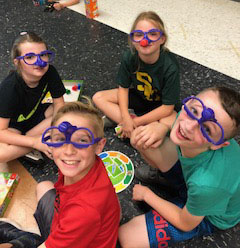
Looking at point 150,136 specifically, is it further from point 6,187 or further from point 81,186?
point 6,187

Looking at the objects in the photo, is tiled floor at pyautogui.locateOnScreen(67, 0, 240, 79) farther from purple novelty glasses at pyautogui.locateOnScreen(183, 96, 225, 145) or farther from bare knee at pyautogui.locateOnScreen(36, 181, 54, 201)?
bare knee at pyautogui.locateOnScreen(36, 181, 54, 201)

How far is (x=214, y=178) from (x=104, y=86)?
1129 millimetres

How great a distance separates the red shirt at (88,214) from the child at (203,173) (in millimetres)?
216

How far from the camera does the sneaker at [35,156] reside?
1.26 metres

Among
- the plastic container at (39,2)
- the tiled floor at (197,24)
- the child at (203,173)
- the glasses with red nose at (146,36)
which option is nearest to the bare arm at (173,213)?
the child at (203,173)

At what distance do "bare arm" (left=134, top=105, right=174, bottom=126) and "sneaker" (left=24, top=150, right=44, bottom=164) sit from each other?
0.50m

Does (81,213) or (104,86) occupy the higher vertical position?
(104,86)

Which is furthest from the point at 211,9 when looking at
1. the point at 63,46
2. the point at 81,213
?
the point at 81,213

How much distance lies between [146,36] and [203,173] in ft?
2.06

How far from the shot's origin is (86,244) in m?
0.73

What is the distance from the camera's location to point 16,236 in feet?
2.97

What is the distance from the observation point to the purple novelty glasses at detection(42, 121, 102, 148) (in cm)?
73

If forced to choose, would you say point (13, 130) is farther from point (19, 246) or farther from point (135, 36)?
point (135, 36)

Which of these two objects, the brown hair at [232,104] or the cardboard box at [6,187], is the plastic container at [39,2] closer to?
the cardboard box at [6,187]
